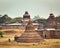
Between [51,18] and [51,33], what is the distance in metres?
17.6

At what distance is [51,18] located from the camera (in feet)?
245

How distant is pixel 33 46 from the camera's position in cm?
4166

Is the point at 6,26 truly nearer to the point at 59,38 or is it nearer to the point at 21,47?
the point at 59,38

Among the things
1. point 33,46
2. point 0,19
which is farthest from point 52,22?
point 0,19

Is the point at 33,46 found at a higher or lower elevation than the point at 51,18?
lower

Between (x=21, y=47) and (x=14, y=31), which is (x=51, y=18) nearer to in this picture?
(x=14, y=31)

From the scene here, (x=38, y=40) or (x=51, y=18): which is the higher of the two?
(x=51, y=18)

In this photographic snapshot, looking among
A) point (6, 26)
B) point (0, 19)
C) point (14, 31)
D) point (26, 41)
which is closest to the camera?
point (26, 41)

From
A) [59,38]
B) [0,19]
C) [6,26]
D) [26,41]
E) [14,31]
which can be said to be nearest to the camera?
[26,41]

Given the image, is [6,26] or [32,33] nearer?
[32,33]

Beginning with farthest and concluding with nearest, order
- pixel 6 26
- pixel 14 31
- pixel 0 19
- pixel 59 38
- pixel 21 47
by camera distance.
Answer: pixel 0 19
pixel 6 26
pixel 14 31
pixel 59 38
pixel 21 47

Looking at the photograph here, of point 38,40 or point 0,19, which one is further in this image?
point 0,19

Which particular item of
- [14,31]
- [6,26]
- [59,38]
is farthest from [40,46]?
[6,26]

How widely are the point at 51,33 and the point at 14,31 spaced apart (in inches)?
571
